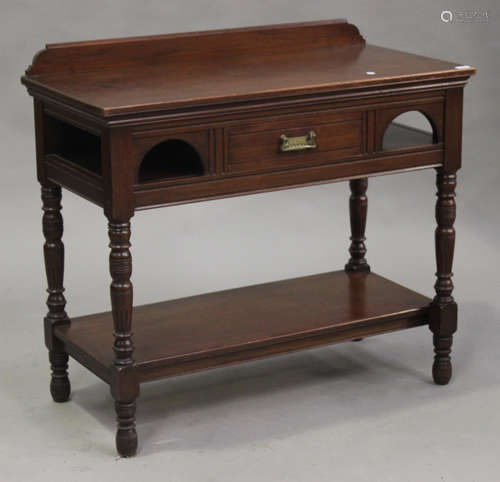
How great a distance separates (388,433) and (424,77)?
1.20 m

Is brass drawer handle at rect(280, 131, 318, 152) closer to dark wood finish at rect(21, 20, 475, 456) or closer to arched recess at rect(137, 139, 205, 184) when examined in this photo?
dark wood finish at rect(21, 20, 475, 456)

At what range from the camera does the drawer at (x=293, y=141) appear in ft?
15.5

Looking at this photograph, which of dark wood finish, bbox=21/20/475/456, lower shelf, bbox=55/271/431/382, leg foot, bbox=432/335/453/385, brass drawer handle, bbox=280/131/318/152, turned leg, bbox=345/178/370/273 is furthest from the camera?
turned leg, bbox=345/178/370/273

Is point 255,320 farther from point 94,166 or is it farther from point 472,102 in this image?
point 472,102

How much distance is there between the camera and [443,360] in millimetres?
5371

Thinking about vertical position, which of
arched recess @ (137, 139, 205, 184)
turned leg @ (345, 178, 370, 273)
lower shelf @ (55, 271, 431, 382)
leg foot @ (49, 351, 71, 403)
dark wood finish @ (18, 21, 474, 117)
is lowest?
leg foot @ (49, 351, 71, 403)

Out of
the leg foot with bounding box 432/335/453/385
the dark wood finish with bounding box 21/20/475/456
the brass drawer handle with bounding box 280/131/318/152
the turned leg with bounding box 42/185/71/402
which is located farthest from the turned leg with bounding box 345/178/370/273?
the turned leg with bounding box 42/185/71/402

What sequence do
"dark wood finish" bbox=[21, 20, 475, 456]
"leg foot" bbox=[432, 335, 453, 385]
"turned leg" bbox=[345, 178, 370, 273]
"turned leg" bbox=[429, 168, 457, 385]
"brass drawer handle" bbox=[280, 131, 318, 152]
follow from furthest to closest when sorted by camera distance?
1. "turned leg" bbox=[345, 178, 370, 273]
2. "leg foot" bbox=[432, 335, 453, 385]
3. "turned leg" bbox=[429, 168, 457, 385]
4. "brass drawer handle" bbox=[280, 131, 318, 152]
5. "dark wood finish" bbox=[21, 20, 475, 456]

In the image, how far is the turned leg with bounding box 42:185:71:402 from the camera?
200 inches

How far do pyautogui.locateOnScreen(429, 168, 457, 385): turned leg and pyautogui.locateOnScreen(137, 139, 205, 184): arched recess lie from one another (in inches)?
35.2

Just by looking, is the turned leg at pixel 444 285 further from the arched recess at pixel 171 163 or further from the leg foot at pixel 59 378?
the leg foot at pixel 59 378

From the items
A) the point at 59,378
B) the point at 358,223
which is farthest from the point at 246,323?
the point at 358,223

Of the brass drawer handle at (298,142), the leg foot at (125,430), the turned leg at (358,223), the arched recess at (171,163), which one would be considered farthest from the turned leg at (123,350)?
the turned leg at (358,223)

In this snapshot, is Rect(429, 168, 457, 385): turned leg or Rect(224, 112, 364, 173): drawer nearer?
Rect(224, 112, 364, 173): drawer
